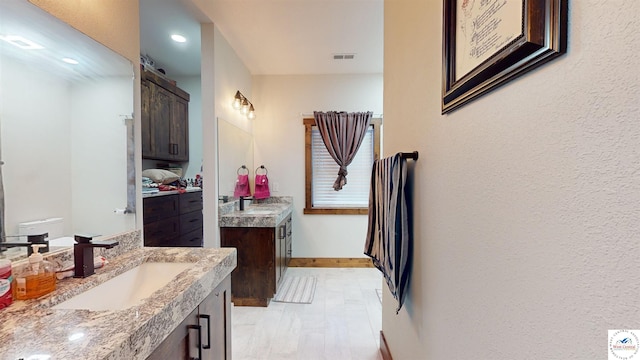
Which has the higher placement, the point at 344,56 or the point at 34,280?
the point at 344,56

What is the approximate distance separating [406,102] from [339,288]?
2474 mm

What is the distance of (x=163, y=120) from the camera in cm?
361

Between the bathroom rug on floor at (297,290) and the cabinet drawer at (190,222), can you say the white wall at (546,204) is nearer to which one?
the bathroom rug on floor at (297,290)

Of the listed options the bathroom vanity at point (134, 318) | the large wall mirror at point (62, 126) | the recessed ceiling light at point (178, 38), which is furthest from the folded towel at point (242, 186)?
the bathroom vanity at point (134, 318)

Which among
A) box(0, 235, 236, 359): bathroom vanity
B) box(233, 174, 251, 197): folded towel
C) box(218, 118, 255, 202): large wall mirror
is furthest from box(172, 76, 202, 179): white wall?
box(0, 235, 236, 359): bathroom vanity

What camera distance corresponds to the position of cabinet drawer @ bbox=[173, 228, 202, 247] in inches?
137

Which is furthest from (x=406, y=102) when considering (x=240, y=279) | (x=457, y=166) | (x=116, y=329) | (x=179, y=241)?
(x=179, y=241)

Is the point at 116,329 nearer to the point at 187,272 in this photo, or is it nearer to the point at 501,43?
the point at 187,272

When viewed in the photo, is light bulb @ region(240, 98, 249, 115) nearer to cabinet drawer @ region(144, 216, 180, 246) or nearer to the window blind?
the window blind

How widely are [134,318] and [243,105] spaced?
295 centimetres

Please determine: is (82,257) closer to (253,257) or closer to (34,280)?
(34,280)

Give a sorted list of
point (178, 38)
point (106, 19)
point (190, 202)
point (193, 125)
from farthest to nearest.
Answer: point (193, 125)
point (190, 202)
point (178, 38)
point (106, 19)

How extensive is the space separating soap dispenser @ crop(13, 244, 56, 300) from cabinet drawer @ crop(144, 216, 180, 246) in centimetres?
202

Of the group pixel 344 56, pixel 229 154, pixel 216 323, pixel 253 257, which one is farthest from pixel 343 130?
pixel 216 323
